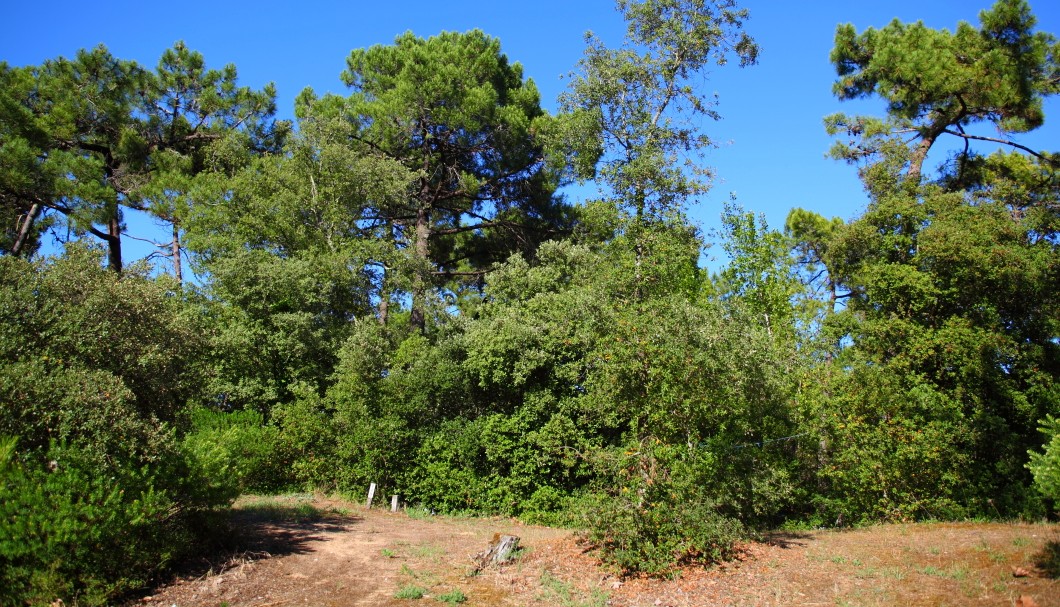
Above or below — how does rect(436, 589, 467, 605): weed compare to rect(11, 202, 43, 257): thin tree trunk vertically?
below

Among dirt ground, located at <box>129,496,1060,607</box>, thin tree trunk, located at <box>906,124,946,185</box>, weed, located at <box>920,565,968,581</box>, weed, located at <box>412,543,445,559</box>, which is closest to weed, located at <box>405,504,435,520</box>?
dirt ground, located at <box>129,496,1060,607</box>

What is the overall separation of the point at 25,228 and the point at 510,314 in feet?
52.1

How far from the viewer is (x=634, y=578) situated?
9.09m

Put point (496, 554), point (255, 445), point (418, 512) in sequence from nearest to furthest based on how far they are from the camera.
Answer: point (496, 554), point (418, 512), point (255, 445)

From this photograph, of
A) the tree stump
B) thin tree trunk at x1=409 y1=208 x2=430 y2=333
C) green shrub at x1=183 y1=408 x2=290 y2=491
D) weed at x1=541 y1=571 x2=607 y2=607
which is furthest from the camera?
thin tree trunk at x1=409 y1=208 x2=430 y2=333

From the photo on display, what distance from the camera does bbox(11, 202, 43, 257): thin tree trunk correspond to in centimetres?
1966

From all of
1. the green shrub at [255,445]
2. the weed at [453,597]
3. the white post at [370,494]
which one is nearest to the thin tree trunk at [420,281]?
the green shrub at [255,445]

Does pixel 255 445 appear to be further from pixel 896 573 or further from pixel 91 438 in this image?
pixel 896 573

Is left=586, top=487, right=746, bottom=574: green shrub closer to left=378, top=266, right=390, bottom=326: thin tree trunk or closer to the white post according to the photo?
the white post

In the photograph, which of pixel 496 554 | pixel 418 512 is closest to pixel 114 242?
pixel 418 512

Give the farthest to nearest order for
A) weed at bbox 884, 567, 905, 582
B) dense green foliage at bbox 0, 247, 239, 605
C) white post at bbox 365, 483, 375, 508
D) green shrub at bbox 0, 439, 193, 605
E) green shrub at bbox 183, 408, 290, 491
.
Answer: white post at bbox 365, 483, 375, 508 → green shrub at bbox 183, 408, 290, 491 → weed at bbox 884, 567, 905, 582 → dense green foliage at bbox 0, 247, 239, 605 → green shrub at bbox 0, 439, 193, 605

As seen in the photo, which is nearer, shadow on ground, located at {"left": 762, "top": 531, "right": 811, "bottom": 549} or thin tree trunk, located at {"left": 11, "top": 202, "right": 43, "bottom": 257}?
shadow on ground, located at {"left": 762, "top": 531, "right": 811, "bottom": 549}

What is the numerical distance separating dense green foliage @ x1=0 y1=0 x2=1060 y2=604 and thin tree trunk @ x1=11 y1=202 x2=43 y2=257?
0.23 metres

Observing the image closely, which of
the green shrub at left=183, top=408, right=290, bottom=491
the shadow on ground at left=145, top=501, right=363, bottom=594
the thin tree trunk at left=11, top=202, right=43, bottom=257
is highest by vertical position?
the thin tree trunk at left=11, top=202, right=43, bottom=257
